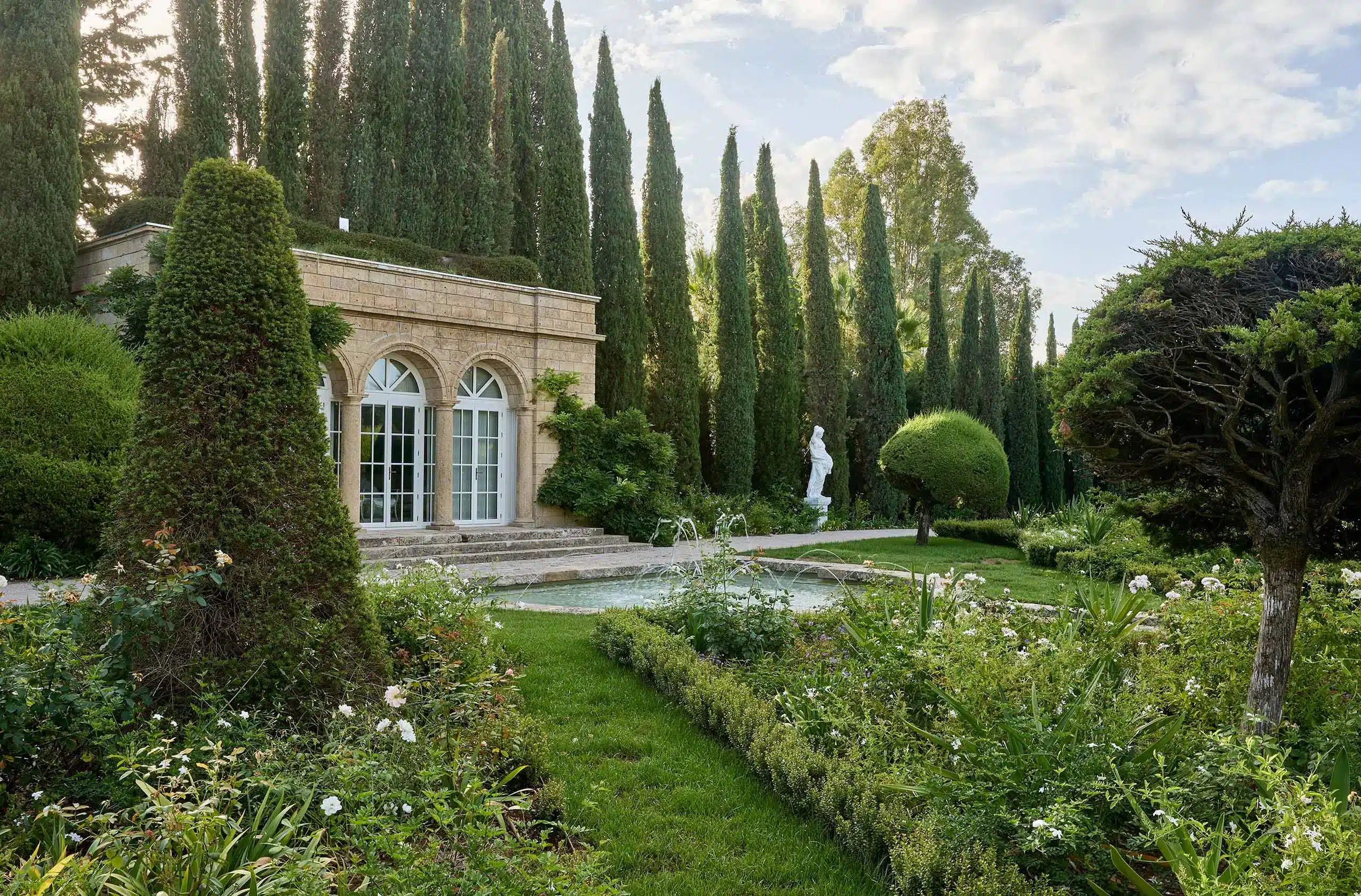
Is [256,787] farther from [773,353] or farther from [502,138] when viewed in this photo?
[502,138]

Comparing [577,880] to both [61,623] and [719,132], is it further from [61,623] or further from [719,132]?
[719,132]

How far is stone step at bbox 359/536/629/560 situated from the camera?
490 inches

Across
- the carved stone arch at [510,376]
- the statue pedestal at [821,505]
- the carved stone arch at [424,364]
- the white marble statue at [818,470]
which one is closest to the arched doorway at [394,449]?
the carved stone arch at [424,364]

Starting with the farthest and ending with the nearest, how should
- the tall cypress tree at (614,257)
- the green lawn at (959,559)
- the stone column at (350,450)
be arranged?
the tall cypress tree at (614,257) < the stone column at (350,450) < the green lawn at (959,559)

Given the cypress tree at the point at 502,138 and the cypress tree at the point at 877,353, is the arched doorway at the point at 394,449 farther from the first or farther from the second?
the cypress tree at the point at 877,353

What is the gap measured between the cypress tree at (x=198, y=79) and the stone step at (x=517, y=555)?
900 centimetres

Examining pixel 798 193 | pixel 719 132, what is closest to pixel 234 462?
pixel 719 132

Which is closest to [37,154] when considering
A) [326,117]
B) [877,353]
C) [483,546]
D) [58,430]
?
[58,430]

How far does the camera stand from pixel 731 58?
447 inches

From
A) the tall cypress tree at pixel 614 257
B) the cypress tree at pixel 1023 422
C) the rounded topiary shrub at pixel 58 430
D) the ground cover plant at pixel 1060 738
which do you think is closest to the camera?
the ground cover plant at pixel 1060 738

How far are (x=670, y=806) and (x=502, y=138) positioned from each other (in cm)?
1961

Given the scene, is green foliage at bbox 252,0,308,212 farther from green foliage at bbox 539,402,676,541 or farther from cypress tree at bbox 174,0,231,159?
green foliage at bbox 539,402,676,541

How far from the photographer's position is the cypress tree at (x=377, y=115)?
18.3 meters

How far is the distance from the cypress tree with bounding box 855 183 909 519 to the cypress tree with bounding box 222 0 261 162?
1416cm
